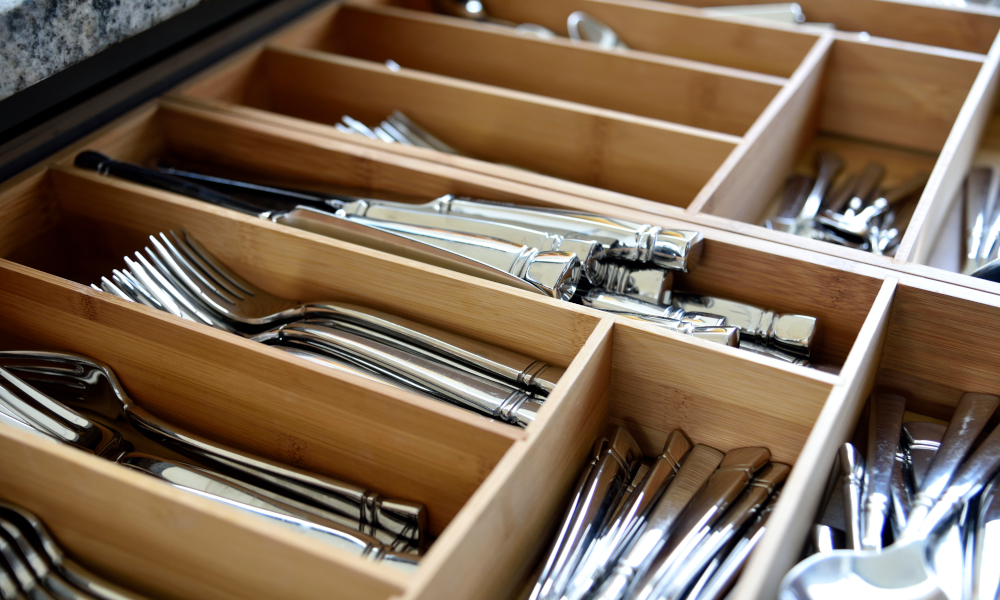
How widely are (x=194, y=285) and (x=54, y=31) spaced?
0.32 metres

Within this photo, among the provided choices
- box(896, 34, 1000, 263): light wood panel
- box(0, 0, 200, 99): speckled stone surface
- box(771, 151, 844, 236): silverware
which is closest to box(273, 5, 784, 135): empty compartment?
box(771, 151, 844, 236): silverware

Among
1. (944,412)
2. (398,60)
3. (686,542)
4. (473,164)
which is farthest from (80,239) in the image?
(944,412)

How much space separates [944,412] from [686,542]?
0.39 m

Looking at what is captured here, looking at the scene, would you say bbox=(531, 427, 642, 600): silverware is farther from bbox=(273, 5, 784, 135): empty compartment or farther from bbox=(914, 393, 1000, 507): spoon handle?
bbox=(273, 5, 784, 135): empty compartment

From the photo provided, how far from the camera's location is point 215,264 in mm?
958

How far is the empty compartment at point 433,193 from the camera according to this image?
866mm

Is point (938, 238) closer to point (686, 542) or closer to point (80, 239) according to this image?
point (686, 542)

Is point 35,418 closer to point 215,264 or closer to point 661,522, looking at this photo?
point 215,264

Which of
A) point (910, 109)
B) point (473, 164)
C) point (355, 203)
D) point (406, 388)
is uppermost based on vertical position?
point (910, 109)

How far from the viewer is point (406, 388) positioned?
0.82 meters

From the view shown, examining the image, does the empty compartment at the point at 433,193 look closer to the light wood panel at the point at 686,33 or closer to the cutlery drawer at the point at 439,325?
the cutlery drawer at the point at 439,325

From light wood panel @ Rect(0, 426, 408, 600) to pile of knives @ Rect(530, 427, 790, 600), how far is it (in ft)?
0.66

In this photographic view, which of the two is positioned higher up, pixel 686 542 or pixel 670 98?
pixel 670 98

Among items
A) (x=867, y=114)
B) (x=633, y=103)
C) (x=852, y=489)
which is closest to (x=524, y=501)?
(x=852, y=489)
